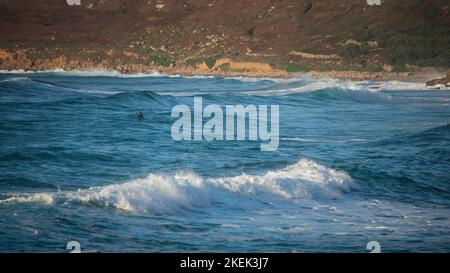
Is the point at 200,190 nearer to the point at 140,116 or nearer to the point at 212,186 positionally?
the point at 212,186

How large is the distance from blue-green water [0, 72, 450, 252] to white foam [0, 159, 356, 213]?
0.08 feet

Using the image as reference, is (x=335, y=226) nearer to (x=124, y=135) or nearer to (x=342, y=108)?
(x=124, y=135)

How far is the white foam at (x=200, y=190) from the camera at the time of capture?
10195mm

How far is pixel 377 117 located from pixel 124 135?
11.1m

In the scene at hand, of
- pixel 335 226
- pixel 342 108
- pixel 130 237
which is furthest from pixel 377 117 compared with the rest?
pixel 130 237

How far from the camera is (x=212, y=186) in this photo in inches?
458

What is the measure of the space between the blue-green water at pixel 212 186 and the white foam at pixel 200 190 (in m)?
0.02

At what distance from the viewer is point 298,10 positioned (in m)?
80.0

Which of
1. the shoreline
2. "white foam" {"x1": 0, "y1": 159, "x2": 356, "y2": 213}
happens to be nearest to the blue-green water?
"white foam" {"x1": 0, "y1": 159, "x2": 356, "y2": 213}

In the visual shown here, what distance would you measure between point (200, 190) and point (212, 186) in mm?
409

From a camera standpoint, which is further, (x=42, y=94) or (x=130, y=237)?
(x=42, y=94)

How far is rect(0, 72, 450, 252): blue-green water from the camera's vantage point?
8.76 metres

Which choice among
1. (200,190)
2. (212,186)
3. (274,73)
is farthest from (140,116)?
(274,73)

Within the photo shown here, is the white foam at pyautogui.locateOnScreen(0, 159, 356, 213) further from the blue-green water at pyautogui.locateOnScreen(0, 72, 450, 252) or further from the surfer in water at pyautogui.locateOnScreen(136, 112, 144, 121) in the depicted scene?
the surfer in water at pyautogui.locateOnScreen(136, 112, 144, 121)
